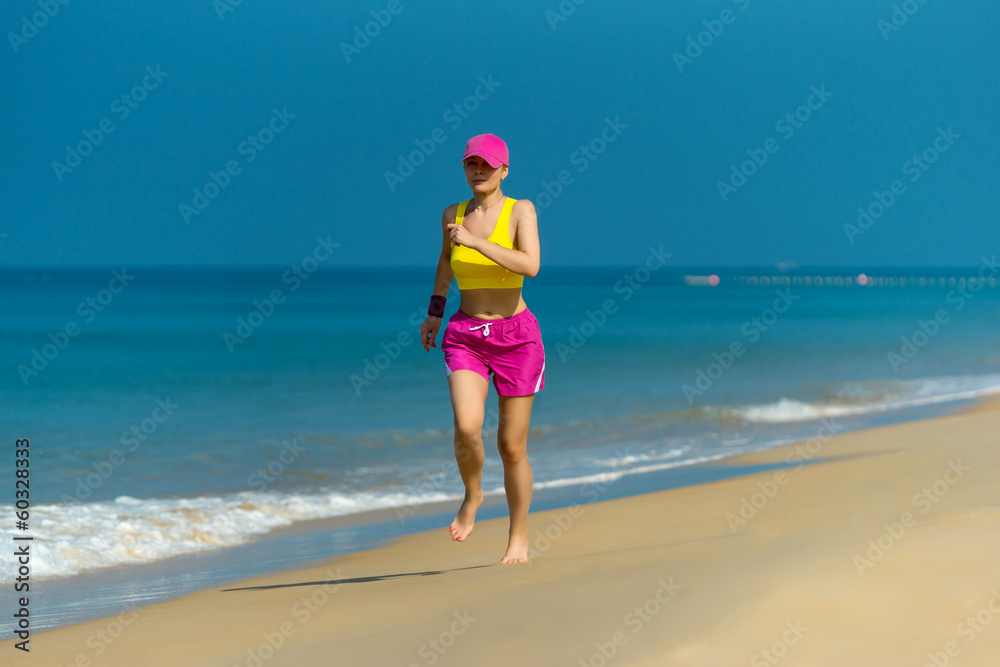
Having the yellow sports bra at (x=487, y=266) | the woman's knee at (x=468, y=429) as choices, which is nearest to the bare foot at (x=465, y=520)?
the woman's knee at (x=468, y=429)

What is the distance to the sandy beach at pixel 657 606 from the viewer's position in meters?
2.87

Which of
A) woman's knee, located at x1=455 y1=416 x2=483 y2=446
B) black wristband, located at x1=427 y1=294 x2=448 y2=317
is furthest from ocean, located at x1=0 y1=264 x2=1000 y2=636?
black wristband, located at x1=427 y1=294 x2=448 y2=317

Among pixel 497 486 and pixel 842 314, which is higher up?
pixel 842 314

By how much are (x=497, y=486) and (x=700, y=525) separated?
2.92 metres

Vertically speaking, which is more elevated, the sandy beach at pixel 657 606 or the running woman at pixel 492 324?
the running woman at pixel 492 324

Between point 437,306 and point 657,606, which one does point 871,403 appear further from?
point 657,606

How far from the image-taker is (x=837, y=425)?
11.6 metres

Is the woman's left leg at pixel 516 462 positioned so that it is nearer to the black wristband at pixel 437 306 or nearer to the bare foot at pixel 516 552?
the bare foot at pixel 516 552

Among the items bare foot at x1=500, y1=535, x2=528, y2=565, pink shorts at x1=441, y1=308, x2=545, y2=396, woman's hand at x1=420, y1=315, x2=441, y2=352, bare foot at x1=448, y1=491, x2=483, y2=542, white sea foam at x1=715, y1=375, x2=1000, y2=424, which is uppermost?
white sea foam at x1=715, y1=375, x2=1000, y2=424

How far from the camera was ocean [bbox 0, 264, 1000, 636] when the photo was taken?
21.4 feet

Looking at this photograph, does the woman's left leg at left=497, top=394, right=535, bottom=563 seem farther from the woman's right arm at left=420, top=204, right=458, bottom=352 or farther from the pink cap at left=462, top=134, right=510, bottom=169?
the pink cap at left=462, top=134, right=510, bottom=169

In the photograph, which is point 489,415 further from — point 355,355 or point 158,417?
point 355,355

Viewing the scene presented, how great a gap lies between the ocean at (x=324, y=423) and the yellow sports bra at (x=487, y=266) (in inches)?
75.4

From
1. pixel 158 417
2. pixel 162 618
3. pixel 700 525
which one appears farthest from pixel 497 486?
pixel 158 417
